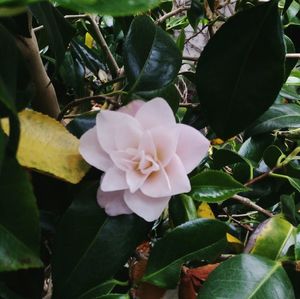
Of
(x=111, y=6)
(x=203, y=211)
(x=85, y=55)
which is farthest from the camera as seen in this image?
(x=85, y=55)

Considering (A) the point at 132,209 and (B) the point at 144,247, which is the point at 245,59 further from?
(B) the point at 144,247

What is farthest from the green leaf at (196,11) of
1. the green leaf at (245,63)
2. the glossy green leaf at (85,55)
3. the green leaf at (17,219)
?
the green leaf at (17,219)

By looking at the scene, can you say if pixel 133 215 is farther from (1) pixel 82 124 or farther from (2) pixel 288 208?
(2) pixel 288 208

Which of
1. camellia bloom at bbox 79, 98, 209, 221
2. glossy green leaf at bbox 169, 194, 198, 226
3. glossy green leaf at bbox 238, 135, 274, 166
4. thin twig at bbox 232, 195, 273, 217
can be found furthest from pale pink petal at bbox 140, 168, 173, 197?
glossy green leaf at bbox 238, 135, 274, 166

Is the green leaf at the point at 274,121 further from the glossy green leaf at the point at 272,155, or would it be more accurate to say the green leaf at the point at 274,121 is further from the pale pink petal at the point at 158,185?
the pale pink petal at the point at 158,185

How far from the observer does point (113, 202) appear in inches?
15.4

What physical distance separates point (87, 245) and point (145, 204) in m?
0.07

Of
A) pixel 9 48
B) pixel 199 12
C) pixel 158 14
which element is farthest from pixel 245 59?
pixel 158 14

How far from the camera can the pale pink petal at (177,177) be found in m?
0.38

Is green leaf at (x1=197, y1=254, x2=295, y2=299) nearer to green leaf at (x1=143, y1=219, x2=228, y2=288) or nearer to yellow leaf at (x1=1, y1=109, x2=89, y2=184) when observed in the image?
green leaf at (x1=143, y1=219, x2=228, y2=288)

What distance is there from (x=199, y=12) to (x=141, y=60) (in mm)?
349

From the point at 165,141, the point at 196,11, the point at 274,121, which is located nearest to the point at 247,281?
the point at 165,141

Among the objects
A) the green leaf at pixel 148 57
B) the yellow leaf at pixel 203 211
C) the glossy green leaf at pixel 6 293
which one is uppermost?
the green leaf at pixel 148 57

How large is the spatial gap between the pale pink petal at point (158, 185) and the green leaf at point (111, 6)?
0.63 feet
